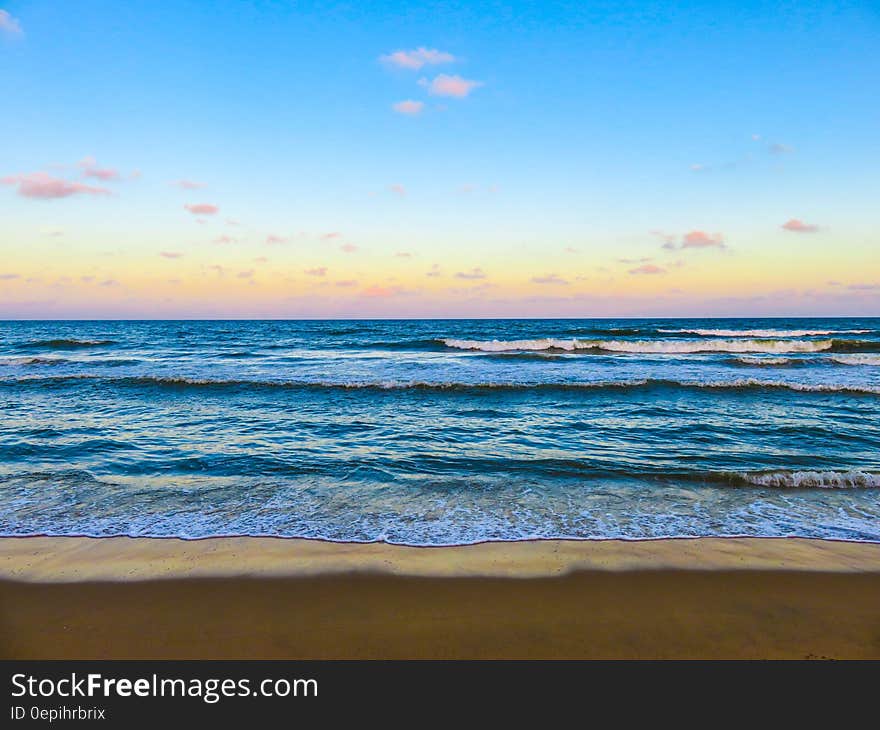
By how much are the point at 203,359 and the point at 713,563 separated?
2663 centimetres

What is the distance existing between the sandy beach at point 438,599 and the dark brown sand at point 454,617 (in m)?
0.01

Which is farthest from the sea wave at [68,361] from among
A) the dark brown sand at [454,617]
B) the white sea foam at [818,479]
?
the white sea foam at [818,479]

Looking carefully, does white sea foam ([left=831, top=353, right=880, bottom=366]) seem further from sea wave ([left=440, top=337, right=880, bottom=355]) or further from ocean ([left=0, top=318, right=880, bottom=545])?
ocean ([left=0, top=318, right=880, bottom=545])

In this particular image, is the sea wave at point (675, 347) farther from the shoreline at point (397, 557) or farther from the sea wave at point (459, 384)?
the shoreline at point (397, 557)

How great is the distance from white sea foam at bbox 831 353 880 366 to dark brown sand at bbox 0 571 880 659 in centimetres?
2524

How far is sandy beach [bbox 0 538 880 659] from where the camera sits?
3.53m

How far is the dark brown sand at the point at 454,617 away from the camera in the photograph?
3.48 meters

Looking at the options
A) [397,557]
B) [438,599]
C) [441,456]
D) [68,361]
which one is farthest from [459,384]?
[68,361]

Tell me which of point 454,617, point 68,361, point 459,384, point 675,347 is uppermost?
point 675,347

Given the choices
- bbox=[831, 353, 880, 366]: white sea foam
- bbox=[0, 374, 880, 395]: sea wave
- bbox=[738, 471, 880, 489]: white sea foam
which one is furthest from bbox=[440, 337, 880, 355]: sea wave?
bbox=[738, 471, 880, 489]: white sea foam

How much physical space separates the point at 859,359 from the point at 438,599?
99.3 ft

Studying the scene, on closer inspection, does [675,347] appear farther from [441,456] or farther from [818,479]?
[441,456]

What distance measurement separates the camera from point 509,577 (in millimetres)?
4480

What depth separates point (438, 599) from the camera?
411 cm
